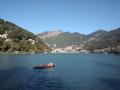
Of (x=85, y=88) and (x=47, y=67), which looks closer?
(x=85, y=88)

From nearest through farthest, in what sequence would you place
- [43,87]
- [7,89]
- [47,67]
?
[7,89]
[43,87]
[47,67]

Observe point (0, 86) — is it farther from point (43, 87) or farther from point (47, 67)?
point (47, 67)

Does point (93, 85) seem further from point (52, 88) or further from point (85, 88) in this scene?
point (52, 88)

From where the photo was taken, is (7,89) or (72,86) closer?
(7,89)

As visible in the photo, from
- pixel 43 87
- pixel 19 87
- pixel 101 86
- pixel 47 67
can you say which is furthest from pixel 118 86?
pixel 47 67

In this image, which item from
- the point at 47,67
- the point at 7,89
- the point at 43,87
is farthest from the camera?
the point at 47,67

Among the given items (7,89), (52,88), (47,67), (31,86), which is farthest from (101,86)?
(47,67)

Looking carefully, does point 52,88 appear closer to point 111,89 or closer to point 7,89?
point 7,89
